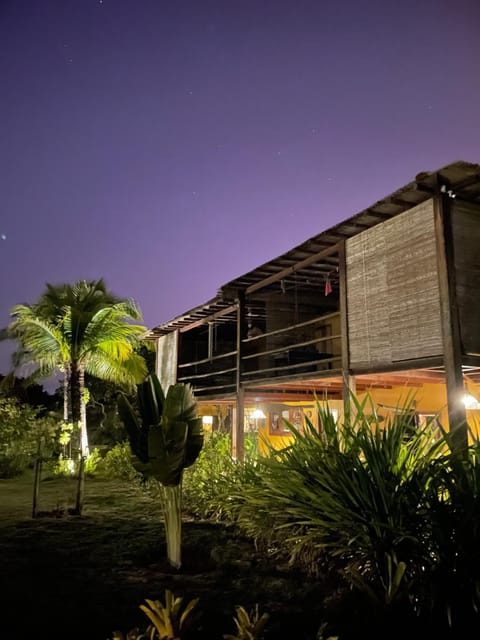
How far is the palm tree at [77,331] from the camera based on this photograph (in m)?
15.4

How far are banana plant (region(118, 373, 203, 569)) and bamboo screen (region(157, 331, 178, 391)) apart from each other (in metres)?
11.7

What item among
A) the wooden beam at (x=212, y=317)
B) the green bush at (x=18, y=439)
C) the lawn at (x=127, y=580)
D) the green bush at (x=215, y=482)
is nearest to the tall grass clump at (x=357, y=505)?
the lawn at (x=127, y=580)

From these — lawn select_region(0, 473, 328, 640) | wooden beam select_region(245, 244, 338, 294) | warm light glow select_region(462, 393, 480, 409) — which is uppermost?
wooden beam select_region(245, 244, 338, 294)

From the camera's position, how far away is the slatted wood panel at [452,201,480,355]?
7488mm

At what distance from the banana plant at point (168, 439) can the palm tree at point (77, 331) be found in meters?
10.0

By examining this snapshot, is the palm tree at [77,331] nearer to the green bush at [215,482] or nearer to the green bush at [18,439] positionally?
the green bush at [18,439]

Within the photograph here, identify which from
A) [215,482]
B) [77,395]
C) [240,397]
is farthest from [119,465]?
[215,482]

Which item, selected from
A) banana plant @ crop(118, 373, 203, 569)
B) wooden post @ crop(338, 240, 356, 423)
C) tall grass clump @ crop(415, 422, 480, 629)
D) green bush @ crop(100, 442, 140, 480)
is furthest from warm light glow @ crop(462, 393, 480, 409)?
green bush @ crop(100, 442, 140, 480)

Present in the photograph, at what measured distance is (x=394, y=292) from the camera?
853 cm

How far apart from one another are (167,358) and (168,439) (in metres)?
13.2

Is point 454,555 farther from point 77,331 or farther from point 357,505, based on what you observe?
point 77,331

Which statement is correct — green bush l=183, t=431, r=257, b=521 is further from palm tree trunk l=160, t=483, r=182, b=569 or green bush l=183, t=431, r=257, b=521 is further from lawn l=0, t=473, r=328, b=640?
palm tree trunk l=160, t=483, r=182, b=569

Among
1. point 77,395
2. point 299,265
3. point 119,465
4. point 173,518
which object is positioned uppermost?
A: point 299,265

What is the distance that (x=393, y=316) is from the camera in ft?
27.9
